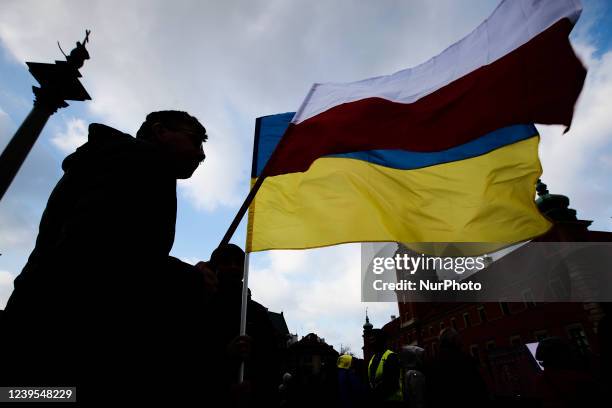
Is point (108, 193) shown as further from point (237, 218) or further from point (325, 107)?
point (325, 107)

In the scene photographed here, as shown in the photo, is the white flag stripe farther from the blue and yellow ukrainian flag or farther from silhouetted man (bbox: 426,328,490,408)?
silhouetted man (bbox: 426,328,490,408)

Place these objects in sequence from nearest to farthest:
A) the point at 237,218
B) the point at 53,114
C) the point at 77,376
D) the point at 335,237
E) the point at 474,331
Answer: the point at 77,376 < the point at 237,218 < the point at 335,237 < the point at 53,114 < the point at 474,331

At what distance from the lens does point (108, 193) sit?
3.33 feet

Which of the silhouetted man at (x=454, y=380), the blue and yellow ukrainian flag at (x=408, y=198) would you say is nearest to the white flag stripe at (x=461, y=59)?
the blue and yellow ukrainian flag at (x=408, y=198)

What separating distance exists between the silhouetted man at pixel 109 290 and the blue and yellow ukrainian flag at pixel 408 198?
2.00 m

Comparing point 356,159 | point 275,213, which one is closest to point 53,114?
point 275,213

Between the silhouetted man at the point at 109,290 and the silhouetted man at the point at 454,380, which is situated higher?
the silhouetted man at the point at 109,290

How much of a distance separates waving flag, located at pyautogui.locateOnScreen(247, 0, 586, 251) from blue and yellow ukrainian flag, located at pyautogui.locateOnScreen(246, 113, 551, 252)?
1 centimetres

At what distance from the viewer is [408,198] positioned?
3.28 m

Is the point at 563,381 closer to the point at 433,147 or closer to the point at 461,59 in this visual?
the point at 433,147

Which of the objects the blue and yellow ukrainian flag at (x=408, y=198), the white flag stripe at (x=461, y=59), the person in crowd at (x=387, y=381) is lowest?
the person in crowd at (x=387, y=381)

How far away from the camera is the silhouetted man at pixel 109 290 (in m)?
0.81

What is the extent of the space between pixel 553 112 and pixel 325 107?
1900 millimetres

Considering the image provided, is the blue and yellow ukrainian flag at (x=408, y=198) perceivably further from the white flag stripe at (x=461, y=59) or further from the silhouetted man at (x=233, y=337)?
the white flag stripe at (x=461, y=59)
